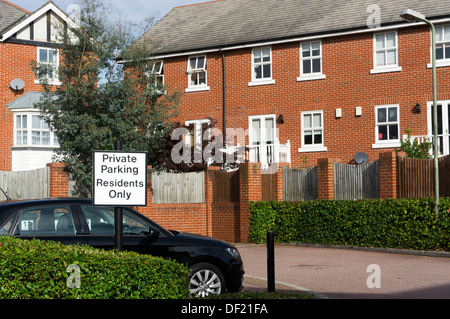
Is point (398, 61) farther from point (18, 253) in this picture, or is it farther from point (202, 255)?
point (18, 253)

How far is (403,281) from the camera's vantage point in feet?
38.8

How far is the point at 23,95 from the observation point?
29.9m

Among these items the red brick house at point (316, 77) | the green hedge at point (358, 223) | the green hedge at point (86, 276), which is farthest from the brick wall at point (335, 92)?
the green hedge at point (86, 276)

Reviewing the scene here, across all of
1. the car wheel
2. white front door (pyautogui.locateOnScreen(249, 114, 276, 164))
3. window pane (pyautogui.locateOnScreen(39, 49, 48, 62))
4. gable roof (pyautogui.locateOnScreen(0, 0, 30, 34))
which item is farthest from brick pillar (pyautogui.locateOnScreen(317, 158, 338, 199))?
gable roof (pyautogui.locateOnScreen(0, 0, 30, 34))

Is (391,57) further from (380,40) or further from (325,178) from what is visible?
(325,178)

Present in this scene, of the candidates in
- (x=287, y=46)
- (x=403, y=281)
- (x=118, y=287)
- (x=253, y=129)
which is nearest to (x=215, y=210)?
(x=253, y=129)

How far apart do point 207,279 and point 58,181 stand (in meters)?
11.7

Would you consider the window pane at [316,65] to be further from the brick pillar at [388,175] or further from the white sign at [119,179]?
the white sign at [119,179]

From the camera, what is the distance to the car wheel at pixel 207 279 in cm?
900

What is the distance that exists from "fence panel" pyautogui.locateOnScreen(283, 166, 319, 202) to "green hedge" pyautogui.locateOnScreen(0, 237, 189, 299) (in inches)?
544

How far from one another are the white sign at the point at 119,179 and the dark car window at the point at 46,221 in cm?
236

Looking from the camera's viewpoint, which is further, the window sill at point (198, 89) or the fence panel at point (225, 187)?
the window sill at point (198, 89)

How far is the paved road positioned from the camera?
10.6 meters

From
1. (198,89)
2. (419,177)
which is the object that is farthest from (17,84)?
(419,177)
